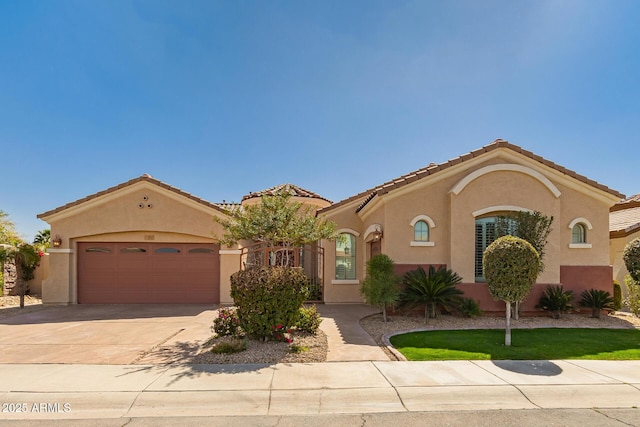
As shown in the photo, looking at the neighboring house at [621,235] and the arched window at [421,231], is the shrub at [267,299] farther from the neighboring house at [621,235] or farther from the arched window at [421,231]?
the neighboring house at [621,235]

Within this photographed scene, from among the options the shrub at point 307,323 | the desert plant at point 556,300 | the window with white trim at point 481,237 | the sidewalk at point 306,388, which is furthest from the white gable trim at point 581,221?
the shrub at point 307,323

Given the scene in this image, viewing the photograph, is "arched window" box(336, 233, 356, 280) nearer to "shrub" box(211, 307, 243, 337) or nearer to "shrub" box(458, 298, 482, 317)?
"shrub" box(458, 298, 482, 317)

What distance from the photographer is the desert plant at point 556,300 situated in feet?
39.3

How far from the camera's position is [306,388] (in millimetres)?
6055

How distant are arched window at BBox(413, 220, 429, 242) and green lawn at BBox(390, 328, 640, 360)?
11.6ft

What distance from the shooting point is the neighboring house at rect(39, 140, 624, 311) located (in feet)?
41.2

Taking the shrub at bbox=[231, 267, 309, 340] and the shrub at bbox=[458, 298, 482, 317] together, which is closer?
the shrub at bbox=[231, 267, 309, 340]

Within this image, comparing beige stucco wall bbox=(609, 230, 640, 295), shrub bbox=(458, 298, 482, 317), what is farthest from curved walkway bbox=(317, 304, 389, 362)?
beige stucco wall bbox=(609, 230, 640, 295)

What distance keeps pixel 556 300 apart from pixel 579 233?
Result: 3059 millimetres

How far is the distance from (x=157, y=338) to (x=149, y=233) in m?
7.01

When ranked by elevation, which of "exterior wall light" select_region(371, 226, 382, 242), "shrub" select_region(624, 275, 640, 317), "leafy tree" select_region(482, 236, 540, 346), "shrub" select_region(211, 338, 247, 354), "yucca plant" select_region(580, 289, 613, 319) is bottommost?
"shrub" select_region(211, 338, 247, 354)

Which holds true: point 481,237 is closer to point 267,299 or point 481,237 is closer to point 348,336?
point 348,336

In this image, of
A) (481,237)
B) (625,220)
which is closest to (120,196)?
(481,237)

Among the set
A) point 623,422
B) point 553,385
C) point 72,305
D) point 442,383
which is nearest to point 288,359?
point 442,383
